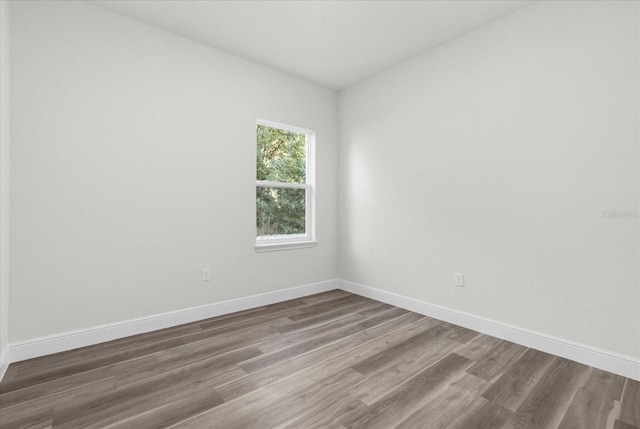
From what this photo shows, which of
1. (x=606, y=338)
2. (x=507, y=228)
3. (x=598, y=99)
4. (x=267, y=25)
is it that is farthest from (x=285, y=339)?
(x=598, y=99)

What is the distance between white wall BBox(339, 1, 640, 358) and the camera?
2.02 meters

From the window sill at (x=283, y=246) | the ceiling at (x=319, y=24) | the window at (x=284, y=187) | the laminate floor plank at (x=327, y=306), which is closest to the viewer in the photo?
the ceiling at (x=319, y=24)

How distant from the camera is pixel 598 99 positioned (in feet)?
6.81

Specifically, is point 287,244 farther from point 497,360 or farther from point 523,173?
point 523,173

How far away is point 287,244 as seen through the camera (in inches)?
142

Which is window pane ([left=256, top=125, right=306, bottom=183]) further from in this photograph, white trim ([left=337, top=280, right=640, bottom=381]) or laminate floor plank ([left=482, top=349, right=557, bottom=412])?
laminate floor plank ([left=482, top=349, right=557, bottom=412])

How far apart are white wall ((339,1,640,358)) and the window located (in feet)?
3.16

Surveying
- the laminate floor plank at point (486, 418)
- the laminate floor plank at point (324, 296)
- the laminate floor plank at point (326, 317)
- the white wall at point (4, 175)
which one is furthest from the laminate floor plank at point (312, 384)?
the laminate floor plank at point (324, 296)

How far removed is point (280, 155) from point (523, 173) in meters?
2.50

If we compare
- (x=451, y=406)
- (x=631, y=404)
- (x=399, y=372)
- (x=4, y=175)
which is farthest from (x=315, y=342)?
(x=4, y=175)

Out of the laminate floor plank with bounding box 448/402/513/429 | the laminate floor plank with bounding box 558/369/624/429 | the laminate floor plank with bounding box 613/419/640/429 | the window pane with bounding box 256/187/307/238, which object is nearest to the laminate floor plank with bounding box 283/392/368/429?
the laminate floor plank with bounding box 448/402/513/429

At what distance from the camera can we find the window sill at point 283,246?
339 cm

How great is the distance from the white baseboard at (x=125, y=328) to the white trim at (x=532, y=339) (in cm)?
142

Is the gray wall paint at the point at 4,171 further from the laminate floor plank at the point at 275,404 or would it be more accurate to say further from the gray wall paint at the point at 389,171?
the laminate floor plank at the point at 275,404
